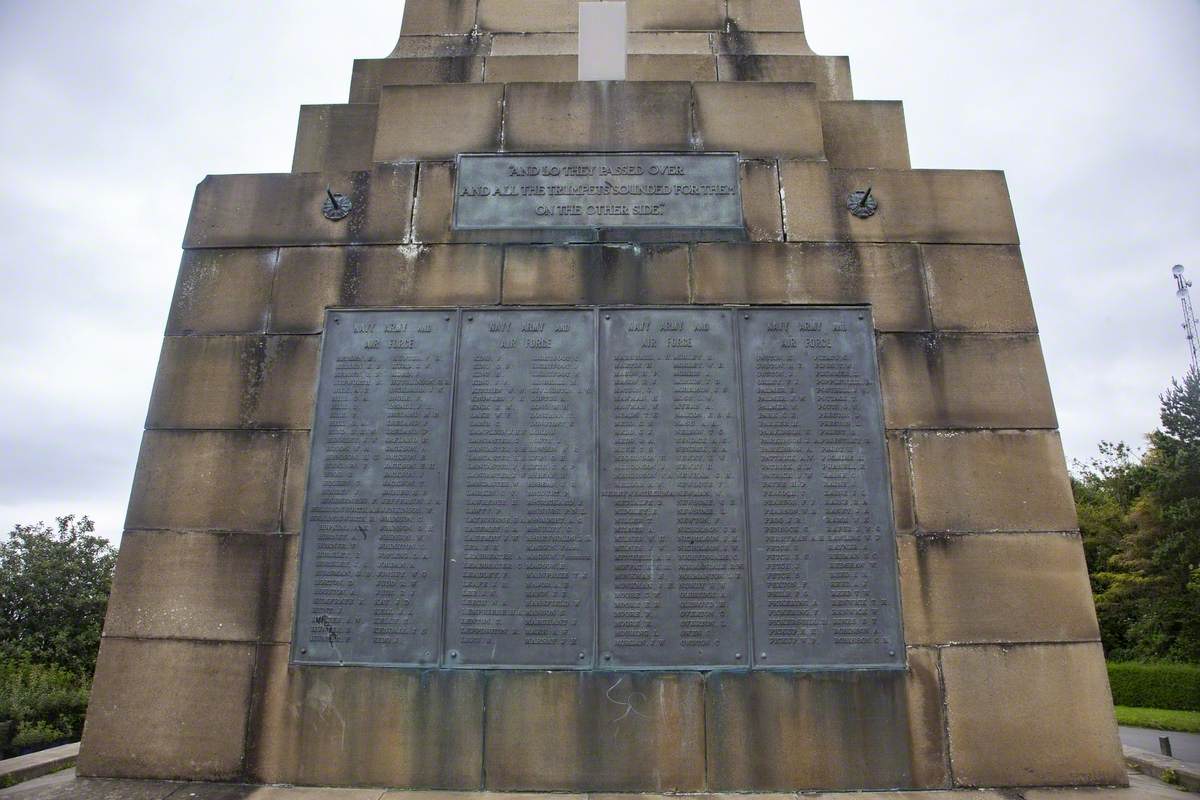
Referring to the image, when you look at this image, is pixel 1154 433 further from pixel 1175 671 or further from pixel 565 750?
pixel 565 750

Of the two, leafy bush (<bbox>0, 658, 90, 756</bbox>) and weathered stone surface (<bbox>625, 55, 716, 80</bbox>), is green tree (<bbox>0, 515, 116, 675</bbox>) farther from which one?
weathered stone surface (<bbox>625, 55, 716, 80</bbox>)

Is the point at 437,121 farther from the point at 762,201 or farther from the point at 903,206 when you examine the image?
the point at 903,206

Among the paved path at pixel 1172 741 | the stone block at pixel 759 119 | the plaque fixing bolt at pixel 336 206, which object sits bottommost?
the paved path at pixel 1172 741

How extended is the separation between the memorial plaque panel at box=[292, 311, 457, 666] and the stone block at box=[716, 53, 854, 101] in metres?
5.09

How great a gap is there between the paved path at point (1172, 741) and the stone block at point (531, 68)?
18686 millimetres

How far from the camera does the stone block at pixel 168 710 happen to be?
19.9 ft

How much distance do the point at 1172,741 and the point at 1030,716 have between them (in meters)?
19.0

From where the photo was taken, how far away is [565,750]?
5914mm

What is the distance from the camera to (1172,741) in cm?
1938

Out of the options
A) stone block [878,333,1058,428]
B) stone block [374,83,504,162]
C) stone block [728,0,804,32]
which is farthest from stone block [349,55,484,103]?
stone block [878,333,1058,428]

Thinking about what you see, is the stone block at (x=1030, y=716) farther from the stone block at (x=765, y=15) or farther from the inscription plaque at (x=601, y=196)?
the stone block at (x=765, y=15)

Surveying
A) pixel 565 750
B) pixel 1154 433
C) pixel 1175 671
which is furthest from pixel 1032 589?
pixel 1154 433

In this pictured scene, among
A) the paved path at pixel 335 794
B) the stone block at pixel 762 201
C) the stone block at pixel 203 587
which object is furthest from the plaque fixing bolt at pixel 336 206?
the paved path at pixel 335 794

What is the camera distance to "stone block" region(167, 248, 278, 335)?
291 inches
